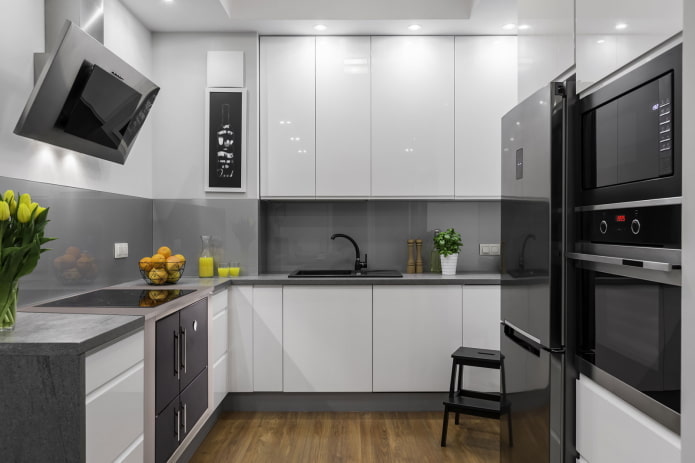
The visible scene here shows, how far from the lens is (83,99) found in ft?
7.06

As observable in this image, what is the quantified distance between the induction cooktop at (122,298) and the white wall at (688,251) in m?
1.82

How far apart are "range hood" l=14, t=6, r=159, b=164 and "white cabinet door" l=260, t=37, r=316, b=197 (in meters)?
0.96

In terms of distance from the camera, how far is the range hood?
1.95 meters

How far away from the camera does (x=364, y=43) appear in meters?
3.53

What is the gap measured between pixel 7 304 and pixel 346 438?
1949 millimetres

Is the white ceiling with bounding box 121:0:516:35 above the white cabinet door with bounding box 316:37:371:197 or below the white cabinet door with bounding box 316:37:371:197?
above

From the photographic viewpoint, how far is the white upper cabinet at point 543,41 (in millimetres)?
1737

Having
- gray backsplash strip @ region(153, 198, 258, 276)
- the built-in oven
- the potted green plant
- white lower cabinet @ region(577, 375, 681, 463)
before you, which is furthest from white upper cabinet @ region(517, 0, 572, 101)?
gray backsplash strip @ region(153, 198, 258, 276)

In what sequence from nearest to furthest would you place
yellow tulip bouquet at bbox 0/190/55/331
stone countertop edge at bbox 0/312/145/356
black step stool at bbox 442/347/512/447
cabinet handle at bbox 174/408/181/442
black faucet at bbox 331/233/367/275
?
1. stone countertop edge at bbox 0/312/145/356
2. yellow tulip bouquet at bbox 0/190/55/331
3. cabinet handle at bbox 174/408/181/442
4. black step stool at bbox 442/347/512/447
5. black faucet at bbox 331/233/367/275

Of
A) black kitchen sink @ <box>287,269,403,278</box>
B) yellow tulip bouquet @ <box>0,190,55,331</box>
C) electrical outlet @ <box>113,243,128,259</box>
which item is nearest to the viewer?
yellow tulip bouquet @ <box>0,190,55,331</box>

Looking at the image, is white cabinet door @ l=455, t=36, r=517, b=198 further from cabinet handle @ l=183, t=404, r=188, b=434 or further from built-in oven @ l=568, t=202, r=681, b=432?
cabinet handle @ l=183, t=404, r=188, b=434

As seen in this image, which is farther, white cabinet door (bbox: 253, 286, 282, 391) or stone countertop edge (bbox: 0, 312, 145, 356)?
white cabinet door (bbox: 253, 286, 282, 391)

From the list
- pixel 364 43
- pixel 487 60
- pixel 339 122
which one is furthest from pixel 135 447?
pixel 487 60

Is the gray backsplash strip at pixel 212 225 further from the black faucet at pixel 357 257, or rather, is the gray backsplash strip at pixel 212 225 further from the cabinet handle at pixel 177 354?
the cabinet handle at pixel 177 354
